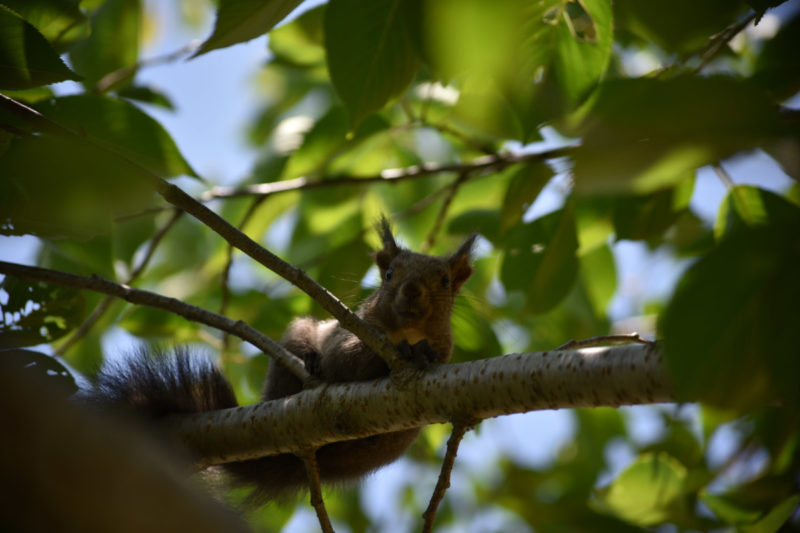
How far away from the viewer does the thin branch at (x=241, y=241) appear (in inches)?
67.1

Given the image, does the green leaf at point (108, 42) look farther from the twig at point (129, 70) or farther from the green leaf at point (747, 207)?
the green leaf at point (747, 207)

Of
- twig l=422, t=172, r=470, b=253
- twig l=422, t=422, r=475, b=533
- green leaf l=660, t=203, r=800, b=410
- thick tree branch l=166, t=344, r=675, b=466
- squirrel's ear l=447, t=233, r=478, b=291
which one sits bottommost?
green leaf l=660, t=203, r=800, b=410

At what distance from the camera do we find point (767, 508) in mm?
1966

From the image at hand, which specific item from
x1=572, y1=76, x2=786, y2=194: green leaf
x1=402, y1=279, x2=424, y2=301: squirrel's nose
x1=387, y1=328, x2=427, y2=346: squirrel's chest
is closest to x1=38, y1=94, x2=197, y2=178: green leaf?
x1=402, y1=279, x2=424, y2=301: squirrel's nose

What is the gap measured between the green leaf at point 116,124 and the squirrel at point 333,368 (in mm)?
921

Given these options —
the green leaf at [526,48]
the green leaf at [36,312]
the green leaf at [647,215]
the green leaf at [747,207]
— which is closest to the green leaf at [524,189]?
the green leaf at [647,215]

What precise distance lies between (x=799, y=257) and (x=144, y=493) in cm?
96

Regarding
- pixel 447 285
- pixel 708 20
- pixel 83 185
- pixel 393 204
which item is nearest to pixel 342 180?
pixel 447 285

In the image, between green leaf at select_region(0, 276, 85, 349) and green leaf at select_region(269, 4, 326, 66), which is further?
green leaf at select_region(269, 4, 326, 66)

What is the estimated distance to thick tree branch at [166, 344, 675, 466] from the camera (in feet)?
5.27

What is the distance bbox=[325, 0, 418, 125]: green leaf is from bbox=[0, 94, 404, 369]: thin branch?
58cm

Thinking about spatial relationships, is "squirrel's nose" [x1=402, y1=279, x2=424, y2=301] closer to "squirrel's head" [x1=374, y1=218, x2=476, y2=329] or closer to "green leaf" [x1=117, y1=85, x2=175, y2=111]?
"squirrel's head" [x1=374, y1=218, x2=476, y2=329]

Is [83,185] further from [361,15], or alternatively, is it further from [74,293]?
[74,293]

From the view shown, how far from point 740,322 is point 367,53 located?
4.94ft
